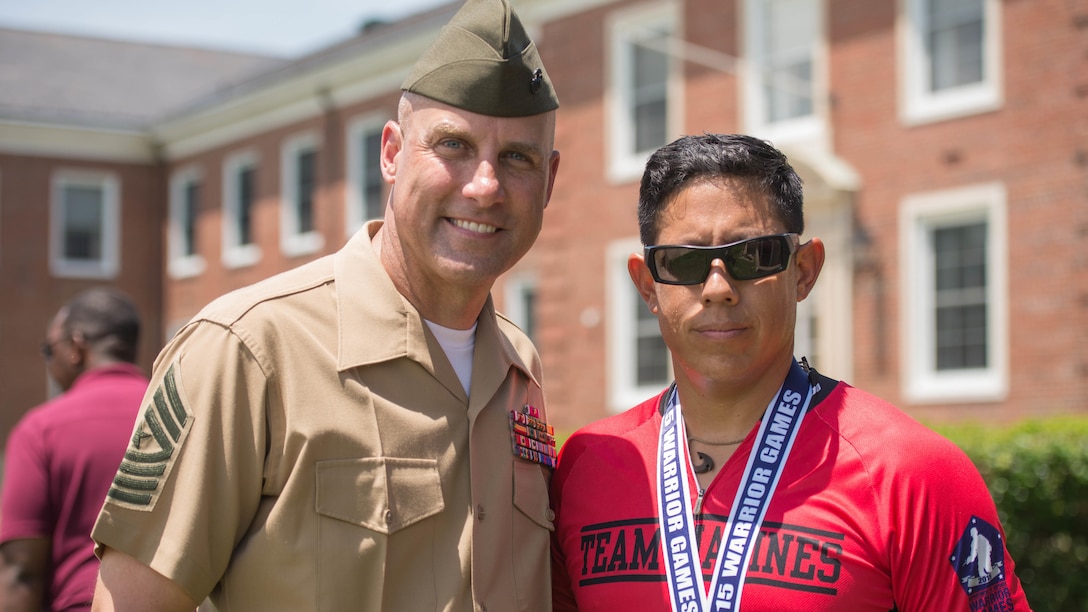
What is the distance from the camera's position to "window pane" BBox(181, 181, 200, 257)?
31047 millimetres

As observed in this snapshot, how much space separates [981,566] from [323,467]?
139cm

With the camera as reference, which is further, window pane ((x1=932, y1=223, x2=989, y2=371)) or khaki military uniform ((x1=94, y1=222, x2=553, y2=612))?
window pane ((x1=932, y1=223, x2=989, y2=371))

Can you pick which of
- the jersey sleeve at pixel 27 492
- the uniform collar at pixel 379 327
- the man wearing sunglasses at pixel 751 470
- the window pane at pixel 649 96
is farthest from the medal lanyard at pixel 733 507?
the window pane at pixel 649 96

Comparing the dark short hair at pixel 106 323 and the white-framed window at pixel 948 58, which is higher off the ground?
the white-framed window at pixel 948 58

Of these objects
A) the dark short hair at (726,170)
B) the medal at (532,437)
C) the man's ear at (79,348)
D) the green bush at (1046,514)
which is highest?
the dark short hair at (726,170)

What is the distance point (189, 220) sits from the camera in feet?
103

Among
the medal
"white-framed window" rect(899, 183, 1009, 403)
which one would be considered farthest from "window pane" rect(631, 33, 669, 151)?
the medal

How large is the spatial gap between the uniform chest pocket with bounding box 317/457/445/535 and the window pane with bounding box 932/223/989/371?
12.5 m

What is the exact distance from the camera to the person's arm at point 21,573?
4250mm

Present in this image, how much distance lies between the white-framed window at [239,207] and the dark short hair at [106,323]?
77.5 ft

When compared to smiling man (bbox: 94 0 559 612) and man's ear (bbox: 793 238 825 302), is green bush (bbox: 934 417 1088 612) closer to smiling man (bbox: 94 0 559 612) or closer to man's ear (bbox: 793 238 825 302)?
man's ear (bbox: 793 238 825 302)

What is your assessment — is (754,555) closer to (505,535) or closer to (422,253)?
(505,535)

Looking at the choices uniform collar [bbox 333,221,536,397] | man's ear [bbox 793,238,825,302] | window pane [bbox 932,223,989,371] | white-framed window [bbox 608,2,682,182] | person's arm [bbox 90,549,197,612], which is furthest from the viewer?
white-framed window [bbox 608,2,682,182]

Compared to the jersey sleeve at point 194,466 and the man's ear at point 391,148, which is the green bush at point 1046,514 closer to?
the man's ear at point 391,148
